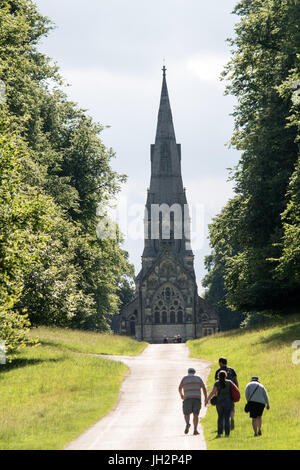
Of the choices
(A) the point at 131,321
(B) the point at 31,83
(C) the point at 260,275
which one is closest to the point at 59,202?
(B) the point at 31,83

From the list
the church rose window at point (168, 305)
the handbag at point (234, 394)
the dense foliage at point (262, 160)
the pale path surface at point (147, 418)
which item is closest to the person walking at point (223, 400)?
the handbag at point (234, 394)

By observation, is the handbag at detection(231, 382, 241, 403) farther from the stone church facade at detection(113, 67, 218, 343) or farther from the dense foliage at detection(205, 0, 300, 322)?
the stone church facade at detection(113, 67, 218, 343)

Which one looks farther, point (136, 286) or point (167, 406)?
point (136, 286)

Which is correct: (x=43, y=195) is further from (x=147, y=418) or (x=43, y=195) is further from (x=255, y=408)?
(x=255, y=408)

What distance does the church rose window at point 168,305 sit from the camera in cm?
10338

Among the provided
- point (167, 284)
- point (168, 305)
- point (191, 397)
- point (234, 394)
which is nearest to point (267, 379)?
point (191, 397)

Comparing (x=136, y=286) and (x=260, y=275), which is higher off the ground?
(x=136, y=286)

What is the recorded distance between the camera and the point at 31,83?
4031 centimetres

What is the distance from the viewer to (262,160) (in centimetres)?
3803

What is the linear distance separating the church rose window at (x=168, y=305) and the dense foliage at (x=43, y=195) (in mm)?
37878

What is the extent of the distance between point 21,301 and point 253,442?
1745 cm

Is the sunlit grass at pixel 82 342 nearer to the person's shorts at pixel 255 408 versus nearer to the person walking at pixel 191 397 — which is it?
the person walking at pixel 191 397

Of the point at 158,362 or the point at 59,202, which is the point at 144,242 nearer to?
the point at 59,202
